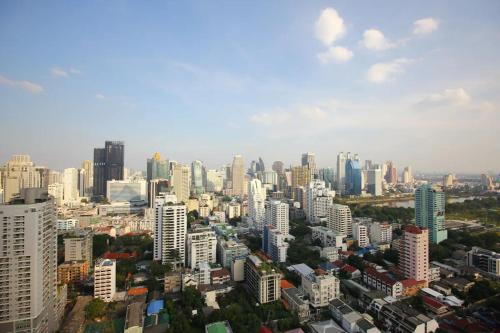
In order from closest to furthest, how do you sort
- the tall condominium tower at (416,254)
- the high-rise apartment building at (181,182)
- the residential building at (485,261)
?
the tall condominium tower at (416,254) < the residential building at (485,261) < the high-rise apartment building at (181,182)

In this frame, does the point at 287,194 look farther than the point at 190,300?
Yes

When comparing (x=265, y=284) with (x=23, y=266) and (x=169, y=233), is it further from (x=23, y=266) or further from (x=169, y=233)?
(x=23, y=266)

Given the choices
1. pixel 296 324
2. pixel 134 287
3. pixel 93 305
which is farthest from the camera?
pixel 134 287

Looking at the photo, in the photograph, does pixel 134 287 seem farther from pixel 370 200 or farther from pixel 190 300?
pixel 370 200

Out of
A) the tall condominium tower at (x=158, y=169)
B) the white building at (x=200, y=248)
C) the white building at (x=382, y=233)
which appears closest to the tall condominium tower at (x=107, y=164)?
the tall condominium tower at (x=158, y=169)

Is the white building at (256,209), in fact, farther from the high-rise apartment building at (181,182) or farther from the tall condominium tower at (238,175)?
the tall condominium tower at (238,175)

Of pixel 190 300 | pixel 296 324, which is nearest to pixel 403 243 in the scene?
pixel 296 324

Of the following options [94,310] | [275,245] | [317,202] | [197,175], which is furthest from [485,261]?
[197,175]

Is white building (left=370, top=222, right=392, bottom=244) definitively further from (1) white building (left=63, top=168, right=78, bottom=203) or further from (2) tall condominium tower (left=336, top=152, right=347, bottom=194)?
(1) white building (left=63, top=168, right=78, bottom=203)
